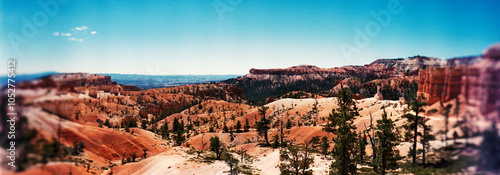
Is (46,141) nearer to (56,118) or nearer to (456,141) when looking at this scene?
(56,118)

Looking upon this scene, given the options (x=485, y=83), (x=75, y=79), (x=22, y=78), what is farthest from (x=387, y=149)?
(x=22, y=78)

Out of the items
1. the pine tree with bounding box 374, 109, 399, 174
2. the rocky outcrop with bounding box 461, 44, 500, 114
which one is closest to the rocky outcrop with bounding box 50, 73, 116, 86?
the rocky outcrop with bounding box 461, 44, 500, 114

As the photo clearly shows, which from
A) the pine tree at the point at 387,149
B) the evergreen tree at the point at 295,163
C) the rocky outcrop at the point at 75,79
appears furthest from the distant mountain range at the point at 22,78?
the pine tree at the point at 387,149

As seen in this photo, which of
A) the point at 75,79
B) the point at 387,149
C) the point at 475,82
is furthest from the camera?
the point at 387,149

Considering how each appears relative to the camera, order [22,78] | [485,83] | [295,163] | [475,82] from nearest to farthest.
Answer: [485,83] < [475,82] < [22,78] < [295,163]

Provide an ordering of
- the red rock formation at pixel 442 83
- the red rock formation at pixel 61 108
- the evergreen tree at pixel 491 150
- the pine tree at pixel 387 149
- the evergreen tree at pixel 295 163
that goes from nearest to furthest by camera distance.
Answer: the evergreen tree at pixel 491 150 < the red rock formation at pixel 442 83 < the red rock formation at pixel 61 108 < the pine tree at pixel 387 149 < the evergreen tree at pixel 295 163

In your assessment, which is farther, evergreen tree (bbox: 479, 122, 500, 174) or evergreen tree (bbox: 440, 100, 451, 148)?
evergreen tree (bbox: 440, 100, 451, 148)

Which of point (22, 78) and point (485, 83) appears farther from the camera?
point (22, 78)

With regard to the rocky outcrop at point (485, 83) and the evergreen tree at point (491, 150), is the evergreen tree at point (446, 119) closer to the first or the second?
the rocky outcrop at point (485, 83)

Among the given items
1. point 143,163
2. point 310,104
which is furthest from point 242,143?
point 310,104

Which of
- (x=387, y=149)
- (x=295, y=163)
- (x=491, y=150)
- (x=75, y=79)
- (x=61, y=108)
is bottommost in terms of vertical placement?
(x=295, y=163)

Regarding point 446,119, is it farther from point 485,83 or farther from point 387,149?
point 387,149

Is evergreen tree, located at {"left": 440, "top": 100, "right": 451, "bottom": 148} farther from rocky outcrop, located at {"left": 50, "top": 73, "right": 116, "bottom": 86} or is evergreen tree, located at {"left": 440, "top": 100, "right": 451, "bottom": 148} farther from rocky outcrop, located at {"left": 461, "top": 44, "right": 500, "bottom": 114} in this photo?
rocky outcrop, located at {"left": 50, "top": 73, "right": 116, "bottom": 86}

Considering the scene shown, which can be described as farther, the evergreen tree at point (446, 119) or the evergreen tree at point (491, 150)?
the evergreen tree at point (446, 119)
